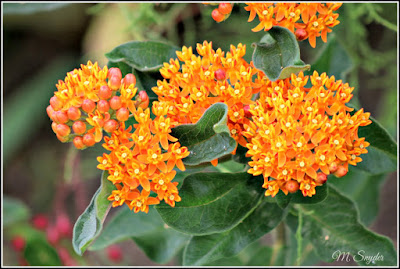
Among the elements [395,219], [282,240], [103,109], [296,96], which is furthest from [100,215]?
[395,219]

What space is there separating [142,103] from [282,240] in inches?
34.8

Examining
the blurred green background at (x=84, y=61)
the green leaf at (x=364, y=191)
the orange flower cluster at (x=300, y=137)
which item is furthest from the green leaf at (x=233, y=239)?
the blurred green background at (x=84, y=61)

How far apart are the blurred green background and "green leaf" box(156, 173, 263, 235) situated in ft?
3.42

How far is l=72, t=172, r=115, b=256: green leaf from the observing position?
112cm

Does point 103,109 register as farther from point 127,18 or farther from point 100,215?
point 127,18

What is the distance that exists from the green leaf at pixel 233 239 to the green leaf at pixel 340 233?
5.7 inches

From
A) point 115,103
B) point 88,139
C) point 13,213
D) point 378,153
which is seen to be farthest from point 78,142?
point 13,213

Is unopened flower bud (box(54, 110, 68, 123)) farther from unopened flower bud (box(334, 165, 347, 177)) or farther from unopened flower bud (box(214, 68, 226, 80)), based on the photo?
unopened flower bud (box(334, 165, 347, 177))

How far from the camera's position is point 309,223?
159cm

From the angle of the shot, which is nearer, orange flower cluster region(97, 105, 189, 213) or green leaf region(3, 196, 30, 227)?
orange flower cluster region(97, 105, 189, 213)

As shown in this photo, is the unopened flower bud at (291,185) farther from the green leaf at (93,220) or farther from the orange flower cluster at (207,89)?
the green leaf at (93,220)

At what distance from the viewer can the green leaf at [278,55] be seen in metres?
1.26

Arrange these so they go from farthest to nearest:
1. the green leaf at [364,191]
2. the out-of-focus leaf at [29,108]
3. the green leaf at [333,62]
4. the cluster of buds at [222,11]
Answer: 1. the out-of-focus leaf at [29,108]
2. the green leaf at [364,191]
3. the green leaf at [333,62]
4. the cluster of buds at [222,11]

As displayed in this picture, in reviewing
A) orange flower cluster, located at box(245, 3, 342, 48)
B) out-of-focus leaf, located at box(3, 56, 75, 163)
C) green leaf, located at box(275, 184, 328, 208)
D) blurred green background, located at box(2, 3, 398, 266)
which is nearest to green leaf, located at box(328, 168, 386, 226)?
blurred green background, located at box(2, 3, 398, 266)
